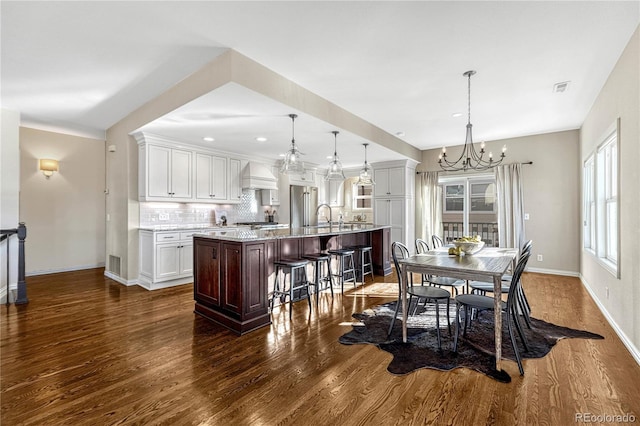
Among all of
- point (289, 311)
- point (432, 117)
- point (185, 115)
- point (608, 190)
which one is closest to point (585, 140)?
point (608, 190)

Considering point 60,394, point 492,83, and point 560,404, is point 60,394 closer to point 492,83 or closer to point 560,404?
point 560,404

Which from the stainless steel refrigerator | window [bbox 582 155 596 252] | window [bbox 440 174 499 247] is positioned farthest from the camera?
the stainless steel refrigerator

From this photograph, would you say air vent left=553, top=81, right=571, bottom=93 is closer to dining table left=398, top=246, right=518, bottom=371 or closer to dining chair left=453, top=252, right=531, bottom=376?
dining table left=398, top=246, right=518, bottom=371

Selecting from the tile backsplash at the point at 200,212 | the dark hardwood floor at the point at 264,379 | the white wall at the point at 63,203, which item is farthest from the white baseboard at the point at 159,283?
the white wall at the point at 63,203

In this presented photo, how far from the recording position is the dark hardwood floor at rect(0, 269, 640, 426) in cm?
180

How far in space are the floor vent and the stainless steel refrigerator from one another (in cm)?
353

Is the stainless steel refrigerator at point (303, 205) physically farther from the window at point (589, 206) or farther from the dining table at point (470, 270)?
the window at point (589, 206)

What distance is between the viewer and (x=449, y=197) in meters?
7.04

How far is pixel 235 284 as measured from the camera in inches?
123

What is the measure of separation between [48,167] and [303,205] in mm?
5030

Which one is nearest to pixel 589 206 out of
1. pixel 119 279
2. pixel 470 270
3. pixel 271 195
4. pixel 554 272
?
pixel 554 272

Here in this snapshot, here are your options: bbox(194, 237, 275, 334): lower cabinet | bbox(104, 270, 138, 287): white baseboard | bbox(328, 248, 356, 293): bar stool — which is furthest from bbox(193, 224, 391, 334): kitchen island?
bbox(104, 270, 138, 287): white baseboard

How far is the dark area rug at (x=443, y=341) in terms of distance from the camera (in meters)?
2.38

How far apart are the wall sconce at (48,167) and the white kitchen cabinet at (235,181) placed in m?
3.15
